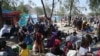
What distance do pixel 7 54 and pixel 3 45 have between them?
43 centimetres

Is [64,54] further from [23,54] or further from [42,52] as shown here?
[42,52]

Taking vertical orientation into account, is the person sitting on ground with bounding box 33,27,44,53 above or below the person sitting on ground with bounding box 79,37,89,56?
below

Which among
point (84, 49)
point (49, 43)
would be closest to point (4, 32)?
point (49, 43)

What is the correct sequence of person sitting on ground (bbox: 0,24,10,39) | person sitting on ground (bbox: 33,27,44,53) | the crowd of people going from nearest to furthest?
1. the crowd of people
2. person sitting on ground (bbox: 33,27,44,53)
3. person sitting on ground (bbox: 0,24,10,39)

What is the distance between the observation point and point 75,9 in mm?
60938

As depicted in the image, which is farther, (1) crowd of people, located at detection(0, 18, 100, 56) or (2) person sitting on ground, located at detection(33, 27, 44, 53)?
(2) person sitting on ground, located at detection(33, 27, 44, 53)

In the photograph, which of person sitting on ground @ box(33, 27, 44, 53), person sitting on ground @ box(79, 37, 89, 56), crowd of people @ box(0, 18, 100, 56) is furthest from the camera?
person sitting on ground @ box(33, 27, 44, 53)


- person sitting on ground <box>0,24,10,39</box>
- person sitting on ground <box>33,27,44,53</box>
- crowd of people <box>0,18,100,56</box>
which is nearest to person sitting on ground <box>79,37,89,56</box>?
crowd of people <box>0,18,100,56</box>

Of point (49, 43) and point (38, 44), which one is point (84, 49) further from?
point (49, 43)

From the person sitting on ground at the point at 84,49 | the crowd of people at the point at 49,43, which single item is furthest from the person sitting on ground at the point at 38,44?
the person sitting on ground at the point at 84,49

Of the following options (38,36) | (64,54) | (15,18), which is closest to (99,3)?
(15,18)

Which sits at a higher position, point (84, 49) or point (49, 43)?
point (84, 49)

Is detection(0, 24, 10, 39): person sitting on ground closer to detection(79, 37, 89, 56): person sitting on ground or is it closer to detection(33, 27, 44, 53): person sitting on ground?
detection(33, 27, 44, 53): person sitting on ground

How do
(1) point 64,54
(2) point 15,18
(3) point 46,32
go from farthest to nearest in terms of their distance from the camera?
1. (2) point 15,18
2. (3) point 46,32
3. (1) point 64,54
